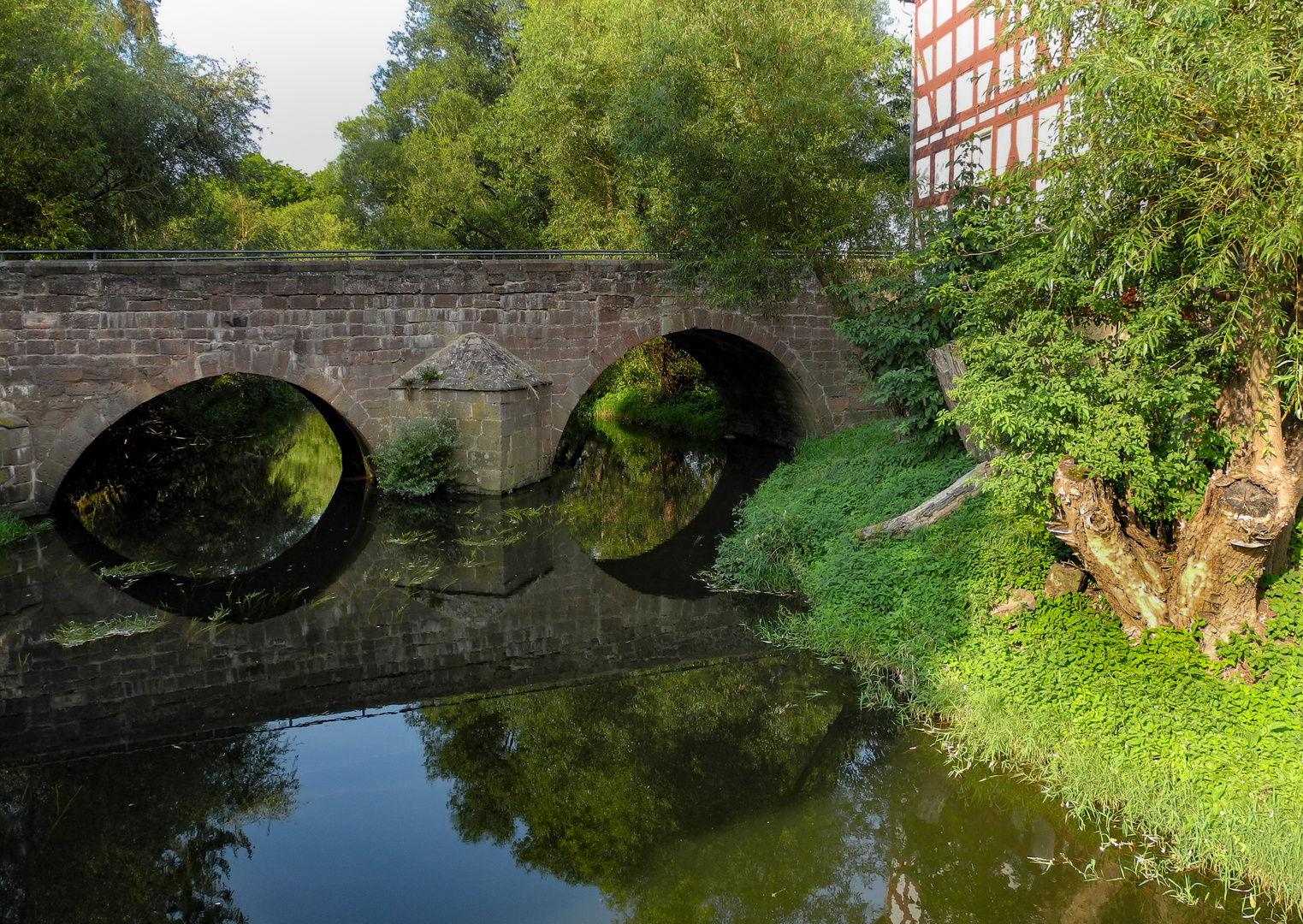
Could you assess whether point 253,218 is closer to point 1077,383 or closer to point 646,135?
point 646,135

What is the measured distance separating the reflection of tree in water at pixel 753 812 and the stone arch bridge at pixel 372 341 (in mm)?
6644

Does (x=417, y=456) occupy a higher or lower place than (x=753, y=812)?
higher

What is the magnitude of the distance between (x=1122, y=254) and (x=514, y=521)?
8207mm

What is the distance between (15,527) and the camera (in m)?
10.4

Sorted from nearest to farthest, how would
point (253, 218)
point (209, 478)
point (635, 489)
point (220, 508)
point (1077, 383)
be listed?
1. point (1077, 383)
2. point (220, 508)
3. point (635, 489)
4. point (209, 478)
5. point (253, 218)

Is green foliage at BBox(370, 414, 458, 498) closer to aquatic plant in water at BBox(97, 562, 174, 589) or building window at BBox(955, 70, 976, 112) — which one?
aquatic plant in water at BBox(97, 562, 174, 589)

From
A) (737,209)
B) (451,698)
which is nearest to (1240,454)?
(451,698)

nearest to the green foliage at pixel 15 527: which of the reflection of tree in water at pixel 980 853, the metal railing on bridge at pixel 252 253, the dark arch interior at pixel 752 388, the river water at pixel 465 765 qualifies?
the river water at pixel 465 765

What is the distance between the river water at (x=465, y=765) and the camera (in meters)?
4.39

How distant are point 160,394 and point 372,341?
2.70 meters

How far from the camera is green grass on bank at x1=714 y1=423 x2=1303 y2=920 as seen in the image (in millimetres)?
4477

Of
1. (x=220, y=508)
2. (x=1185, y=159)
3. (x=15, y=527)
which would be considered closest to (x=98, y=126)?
(x=220, y=508)

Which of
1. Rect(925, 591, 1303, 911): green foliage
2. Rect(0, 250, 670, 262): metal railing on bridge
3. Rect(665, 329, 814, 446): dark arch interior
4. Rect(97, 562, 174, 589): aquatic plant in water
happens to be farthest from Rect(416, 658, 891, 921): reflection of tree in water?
Rect(665, 329, 814, 446): dark arch interior

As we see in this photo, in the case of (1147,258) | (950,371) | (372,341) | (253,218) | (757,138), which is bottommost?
(950,371)
